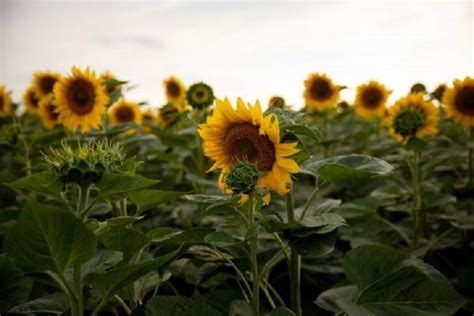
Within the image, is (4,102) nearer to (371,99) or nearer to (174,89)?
(174,89)

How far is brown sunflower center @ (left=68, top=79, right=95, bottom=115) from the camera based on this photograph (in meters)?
3.31

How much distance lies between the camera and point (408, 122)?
3.06 m

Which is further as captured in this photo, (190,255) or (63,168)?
(190,255)

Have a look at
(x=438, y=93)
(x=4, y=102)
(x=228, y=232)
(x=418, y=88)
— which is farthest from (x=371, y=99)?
(x=228, y=232)

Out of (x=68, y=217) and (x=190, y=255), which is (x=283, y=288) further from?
(x=68, y=217)

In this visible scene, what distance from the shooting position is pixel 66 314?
5.13 feet

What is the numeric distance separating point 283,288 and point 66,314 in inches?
56.9

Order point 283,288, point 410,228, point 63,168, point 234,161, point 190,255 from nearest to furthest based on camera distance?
point 63,168 → point 234,161 → point 190,255 → point 283,288 → point 410,228

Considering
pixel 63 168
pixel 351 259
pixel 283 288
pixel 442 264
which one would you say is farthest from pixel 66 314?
pixel 442 264

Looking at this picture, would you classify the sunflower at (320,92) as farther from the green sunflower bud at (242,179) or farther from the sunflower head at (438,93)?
the green sunflower bud at (242,179)

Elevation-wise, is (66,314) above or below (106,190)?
below

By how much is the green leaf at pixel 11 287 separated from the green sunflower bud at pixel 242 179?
787 millimetres

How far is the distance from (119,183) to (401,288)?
1001 mm

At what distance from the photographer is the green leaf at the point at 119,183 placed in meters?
1.32
